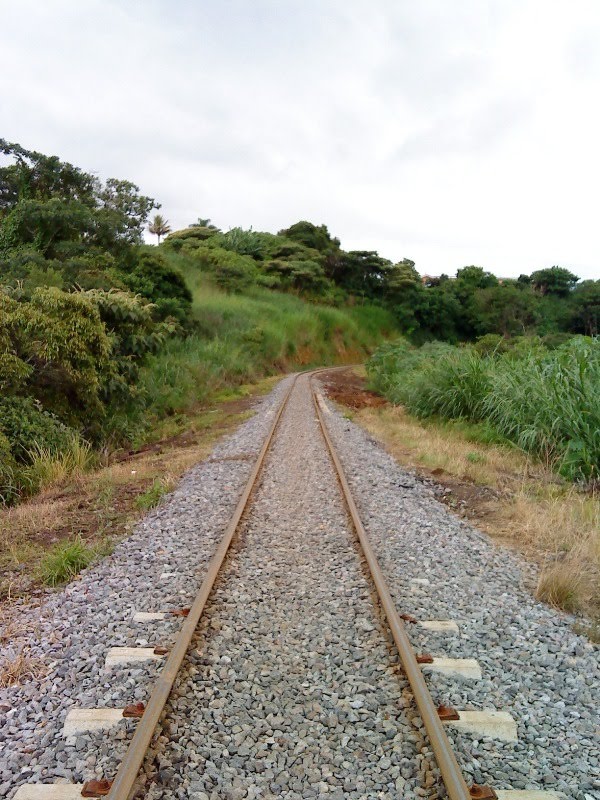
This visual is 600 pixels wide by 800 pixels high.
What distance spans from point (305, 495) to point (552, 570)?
3491 millimetres

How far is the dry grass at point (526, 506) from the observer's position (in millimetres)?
5219

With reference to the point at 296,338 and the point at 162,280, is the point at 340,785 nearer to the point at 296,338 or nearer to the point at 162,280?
the point at 162,280

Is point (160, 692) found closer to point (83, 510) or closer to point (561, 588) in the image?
point (561, 588)

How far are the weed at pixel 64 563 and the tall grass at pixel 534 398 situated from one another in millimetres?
6618

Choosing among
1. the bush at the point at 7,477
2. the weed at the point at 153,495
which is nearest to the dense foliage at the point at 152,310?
the bush at the point at 7,477

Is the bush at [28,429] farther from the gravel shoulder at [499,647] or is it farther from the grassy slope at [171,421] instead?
the gravel shoulder at [499,647]

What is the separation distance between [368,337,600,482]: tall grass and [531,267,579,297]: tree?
2165 inches

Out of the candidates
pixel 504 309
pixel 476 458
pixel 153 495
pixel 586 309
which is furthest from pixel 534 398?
pixel 586 309

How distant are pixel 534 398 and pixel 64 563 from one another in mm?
7981

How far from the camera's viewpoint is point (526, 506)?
7578 millimetres

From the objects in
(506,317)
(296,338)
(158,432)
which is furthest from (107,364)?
(506,317)

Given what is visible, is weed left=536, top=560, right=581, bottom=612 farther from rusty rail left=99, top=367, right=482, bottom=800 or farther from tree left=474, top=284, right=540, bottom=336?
tree left=474, top=284, right=540, bottom=336

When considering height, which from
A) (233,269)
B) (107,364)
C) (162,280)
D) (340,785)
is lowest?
(340,785)

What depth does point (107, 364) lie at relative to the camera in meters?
12.3
